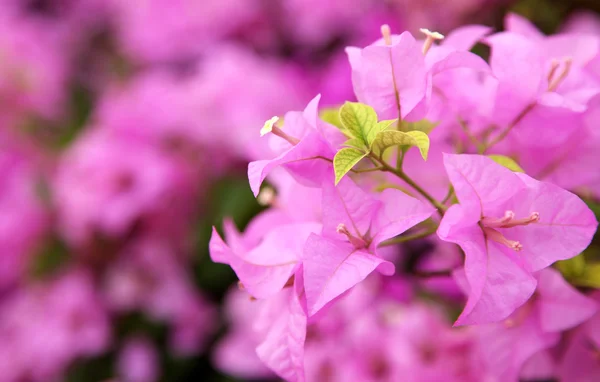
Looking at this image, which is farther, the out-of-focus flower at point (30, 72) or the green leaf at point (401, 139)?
the out-of-focus flower at point (30, 72)

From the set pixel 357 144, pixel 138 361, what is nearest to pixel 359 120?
pixel 357 144

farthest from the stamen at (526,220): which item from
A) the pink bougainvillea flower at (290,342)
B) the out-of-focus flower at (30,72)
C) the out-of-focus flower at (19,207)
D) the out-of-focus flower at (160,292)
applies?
the out-of-focus flower at (30,72)

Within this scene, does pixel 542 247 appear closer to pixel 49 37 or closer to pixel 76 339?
pixel 76 339

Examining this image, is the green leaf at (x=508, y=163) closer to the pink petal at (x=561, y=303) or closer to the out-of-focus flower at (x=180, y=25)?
the pink petal at (x=561, y=303)

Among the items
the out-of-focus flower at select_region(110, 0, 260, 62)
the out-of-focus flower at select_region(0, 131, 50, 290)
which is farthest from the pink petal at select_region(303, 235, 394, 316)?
the out-of-focus flower at select_region(110, 0, 260, 62)

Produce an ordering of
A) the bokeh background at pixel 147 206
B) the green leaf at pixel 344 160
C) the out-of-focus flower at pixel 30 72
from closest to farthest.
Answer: the green leaf at pixel 344 160 → the bokeh background at pixel 147 206 → the out-of-focus flower at pixel 30 72

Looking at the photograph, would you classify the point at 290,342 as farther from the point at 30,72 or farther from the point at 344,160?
the point at 30,72
